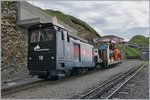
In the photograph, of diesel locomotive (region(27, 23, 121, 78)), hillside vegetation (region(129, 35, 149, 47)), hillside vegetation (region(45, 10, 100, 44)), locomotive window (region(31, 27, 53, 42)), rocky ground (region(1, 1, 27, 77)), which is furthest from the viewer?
hillside vegetation (region(129, 35, 149, 47))

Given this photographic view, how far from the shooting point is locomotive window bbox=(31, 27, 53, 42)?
1671 centimetres

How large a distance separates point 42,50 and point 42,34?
3.38 ft

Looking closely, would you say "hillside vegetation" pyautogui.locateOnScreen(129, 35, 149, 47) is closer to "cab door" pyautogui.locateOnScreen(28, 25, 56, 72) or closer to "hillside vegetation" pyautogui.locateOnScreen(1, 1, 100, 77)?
"hillside vegetation" pyautogui.locateOnScreen(1, 1, 100, 77)

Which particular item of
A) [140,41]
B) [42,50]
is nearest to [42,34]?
[42,50]

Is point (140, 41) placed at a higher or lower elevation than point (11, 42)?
higher

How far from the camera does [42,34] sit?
56.0 feet

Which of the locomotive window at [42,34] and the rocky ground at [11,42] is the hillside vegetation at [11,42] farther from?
the locomotive window at [42,34]

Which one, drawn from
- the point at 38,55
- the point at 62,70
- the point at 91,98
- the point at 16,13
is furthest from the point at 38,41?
the point at 16,13

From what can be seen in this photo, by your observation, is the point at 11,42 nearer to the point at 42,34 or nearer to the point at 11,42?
the point at 11,42

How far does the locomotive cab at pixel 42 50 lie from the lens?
16219 mm

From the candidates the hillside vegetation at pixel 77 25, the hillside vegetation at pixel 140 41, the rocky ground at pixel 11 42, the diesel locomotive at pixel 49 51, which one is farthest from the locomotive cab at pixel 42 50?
the hillside vegetation at pixel 140 41

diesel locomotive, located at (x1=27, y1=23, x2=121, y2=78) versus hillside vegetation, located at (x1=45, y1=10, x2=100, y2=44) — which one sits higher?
hillside vegetation, located at (x1=45, y1=10, x2=100, y2=44)

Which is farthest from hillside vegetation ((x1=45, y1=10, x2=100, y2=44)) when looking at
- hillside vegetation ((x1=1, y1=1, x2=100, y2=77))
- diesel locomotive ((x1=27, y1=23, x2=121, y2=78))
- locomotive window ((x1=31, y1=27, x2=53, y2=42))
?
locomotive window ((x1=31, y1=27, x2=53, y2=42))

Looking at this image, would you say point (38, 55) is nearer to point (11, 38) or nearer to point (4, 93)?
point (4, 93)
